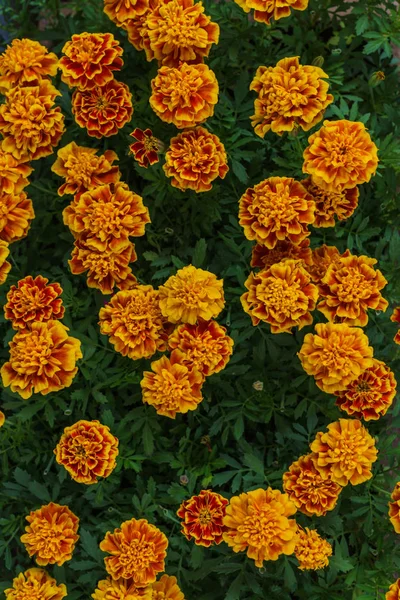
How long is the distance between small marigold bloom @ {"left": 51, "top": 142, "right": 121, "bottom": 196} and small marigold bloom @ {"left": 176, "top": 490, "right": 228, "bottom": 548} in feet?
3.11

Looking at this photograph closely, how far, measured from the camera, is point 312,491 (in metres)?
1.69

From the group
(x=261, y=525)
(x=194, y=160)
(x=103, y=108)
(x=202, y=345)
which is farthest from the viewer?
(x=103, y=108)

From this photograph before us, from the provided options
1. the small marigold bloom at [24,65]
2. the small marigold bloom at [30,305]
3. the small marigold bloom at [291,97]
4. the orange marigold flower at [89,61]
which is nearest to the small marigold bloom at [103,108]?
the orange marigold flower at [89,61]

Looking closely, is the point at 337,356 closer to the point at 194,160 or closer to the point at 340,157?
the point at 340,157

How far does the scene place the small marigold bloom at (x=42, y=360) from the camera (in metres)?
1.65

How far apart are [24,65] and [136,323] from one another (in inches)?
34.3

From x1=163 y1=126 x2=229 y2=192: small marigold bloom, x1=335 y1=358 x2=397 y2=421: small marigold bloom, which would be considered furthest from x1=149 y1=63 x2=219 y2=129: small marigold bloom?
x1=335 y1=358 x2=397 y2=421: small marigold bloom

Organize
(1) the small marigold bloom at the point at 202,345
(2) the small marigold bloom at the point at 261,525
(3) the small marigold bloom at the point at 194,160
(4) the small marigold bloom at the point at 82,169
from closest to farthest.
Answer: (2) the small marigold bloom at the point at 261,525, (1) the small marigold bloom at the point at 202,345, (3) the small marigold bloom at the point at 194,160, (4) the small marigold bloom at the point at 82,169

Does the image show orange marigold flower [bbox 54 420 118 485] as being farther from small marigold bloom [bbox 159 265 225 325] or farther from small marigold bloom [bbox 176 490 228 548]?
small marigold bloom [bbox 159 265 225 325]

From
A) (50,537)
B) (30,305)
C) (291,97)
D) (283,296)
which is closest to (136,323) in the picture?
(30,305)

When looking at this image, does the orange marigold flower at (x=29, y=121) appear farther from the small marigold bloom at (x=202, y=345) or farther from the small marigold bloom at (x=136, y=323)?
the small marigold bloom at (x=202, y=345)

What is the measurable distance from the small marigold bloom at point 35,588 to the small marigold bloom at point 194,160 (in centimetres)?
118

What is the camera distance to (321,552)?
66.8 inches

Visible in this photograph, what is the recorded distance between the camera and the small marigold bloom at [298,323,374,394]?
1630mm
